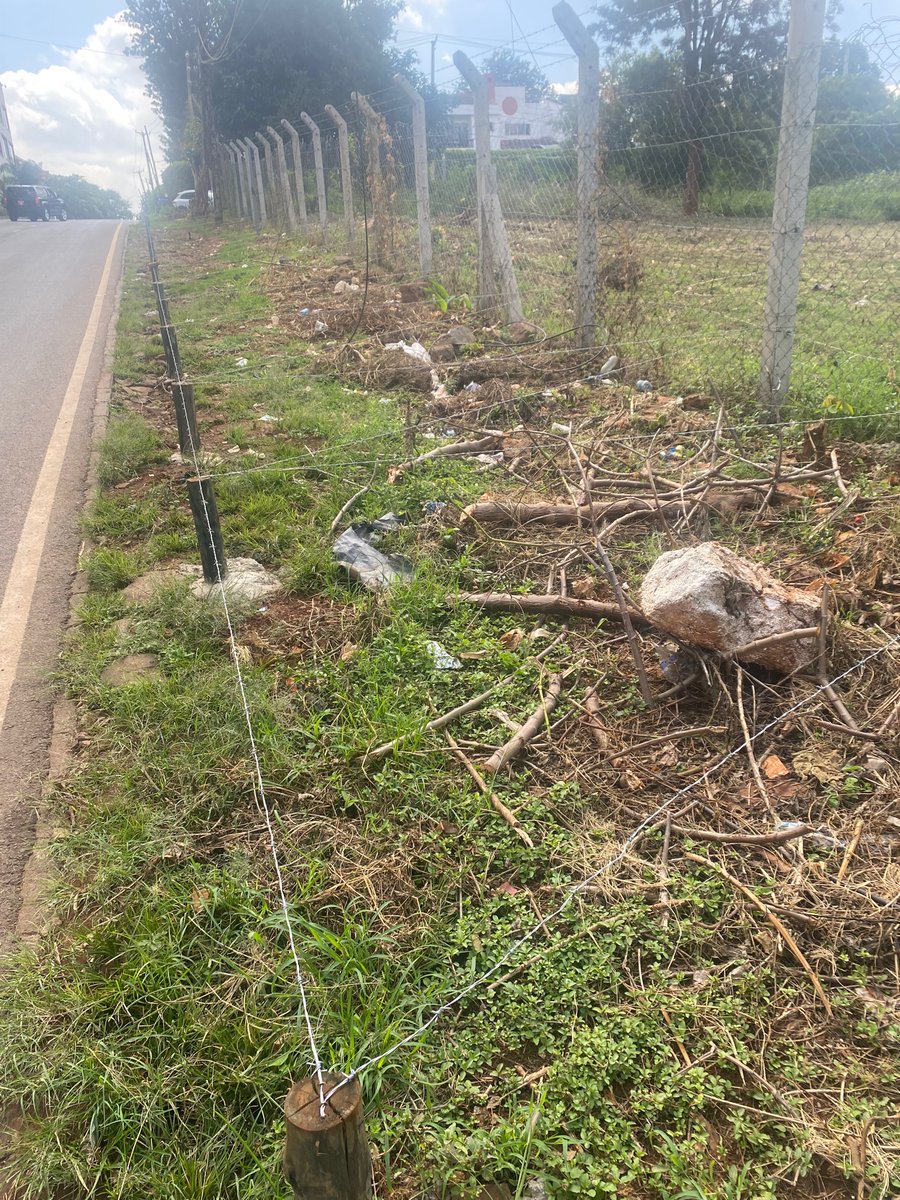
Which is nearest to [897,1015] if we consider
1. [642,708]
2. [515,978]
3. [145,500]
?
[515,978]

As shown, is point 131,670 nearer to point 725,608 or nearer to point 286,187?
point 725,608

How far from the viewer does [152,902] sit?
7.23 ft

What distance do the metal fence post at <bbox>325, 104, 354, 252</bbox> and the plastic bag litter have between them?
10718mm

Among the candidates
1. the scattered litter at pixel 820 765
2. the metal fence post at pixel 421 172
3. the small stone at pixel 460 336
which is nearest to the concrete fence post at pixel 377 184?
the metal fence post at pixel 421 172

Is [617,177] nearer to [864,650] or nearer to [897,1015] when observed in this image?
[864,650]

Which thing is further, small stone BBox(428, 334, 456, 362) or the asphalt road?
small stone BBox(428, 334, 456, 362)

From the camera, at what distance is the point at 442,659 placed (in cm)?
318

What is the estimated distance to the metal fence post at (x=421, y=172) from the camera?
963 cm

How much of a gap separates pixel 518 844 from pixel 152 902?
1.06 meters

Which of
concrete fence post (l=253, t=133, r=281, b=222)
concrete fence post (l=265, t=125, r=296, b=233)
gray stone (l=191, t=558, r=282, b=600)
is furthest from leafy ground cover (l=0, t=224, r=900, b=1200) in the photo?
concrete fence post (l=253, t=133, r=281, b=222)

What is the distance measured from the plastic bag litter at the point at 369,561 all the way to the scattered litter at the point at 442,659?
52 centimetres

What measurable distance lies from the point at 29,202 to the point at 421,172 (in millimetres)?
31893

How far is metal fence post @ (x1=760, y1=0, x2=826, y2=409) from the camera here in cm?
455

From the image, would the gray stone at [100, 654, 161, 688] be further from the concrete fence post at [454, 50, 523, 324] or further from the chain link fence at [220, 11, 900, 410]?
the concrete fence post at [454, 50, 523, 324]
